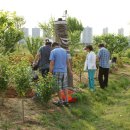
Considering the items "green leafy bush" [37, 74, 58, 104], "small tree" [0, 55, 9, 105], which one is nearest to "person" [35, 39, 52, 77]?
"green leafy bush" [37, 74, 58, 104]

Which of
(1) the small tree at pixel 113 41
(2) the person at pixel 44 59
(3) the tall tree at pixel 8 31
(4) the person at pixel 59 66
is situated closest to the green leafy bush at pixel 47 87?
(4) the person at pixel 59 66

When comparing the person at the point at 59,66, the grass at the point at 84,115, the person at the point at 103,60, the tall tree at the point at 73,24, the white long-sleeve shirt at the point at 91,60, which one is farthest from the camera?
the tall tree at the point at 73,24

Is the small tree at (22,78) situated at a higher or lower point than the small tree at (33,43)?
lower

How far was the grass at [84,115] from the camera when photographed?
8641mm

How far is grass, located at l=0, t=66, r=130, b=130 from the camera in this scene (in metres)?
8.64

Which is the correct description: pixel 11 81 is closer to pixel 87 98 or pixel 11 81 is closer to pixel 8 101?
pixel 8 101

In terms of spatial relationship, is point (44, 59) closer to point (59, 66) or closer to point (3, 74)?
point (59, 66)

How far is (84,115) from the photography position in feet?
33.2

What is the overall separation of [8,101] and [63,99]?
1.71 metres

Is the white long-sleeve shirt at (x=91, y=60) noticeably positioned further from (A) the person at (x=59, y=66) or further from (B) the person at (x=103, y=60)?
(A) the person at (x=59, y=66)

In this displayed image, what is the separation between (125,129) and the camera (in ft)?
29.1

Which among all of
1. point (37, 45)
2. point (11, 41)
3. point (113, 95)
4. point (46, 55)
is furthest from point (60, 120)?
point (11, 41)

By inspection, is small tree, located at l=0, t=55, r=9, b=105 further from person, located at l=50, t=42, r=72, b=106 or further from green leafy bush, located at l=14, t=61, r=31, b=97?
person, located at l=50, t=42, r=72, b=106

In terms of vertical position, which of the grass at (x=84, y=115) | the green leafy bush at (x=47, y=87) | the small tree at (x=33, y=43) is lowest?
the grass at (x=84, y=115)
